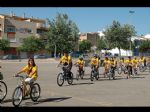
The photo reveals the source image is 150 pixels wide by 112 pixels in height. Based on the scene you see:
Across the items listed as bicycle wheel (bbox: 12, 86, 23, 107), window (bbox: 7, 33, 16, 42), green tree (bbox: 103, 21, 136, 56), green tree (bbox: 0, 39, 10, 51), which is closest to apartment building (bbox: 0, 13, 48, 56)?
window (bbox: 7, 33, 16, 42)

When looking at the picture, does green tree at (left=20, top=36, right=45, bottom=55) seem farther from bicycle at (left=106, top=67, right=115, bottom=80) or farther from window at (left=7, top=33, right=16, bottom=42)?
bicycle at (left=106, top=67, right=115, bottom=80)

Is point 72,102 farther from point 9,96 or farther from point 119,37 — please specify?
point 119,37

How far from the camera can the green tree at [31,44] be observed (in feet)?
291

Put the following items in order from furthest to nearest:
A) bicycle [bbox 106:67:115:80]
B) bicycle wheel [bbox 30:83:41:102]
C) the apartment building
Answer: the apartment building < bicycle [bbox 106:67:115:80] < bicycle wheel [bbox 30:83:41:102]

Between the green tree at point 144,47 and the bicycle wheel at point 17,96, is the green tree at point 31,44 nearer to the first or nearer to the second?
the green tree at point 144,47

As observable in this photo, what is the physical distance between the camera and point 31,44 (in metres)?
88.7

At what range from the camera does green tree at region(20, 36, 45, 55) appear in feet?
291

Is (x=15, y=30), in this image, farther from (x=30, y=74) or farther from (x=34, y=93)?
Answer: (x=34, y=93)

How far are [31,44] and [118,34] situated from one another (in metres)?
29.6

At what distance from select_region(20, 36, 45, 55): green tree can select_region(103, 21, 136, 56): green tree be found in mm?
26328

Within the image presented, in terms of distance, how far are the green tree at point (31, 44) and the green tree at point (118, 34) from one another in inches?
1037

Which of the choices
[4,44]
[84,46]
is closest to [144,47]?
[84,46]

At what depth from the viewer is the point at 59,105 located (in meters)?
10.8

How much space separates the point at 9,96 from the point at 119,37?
180ft
